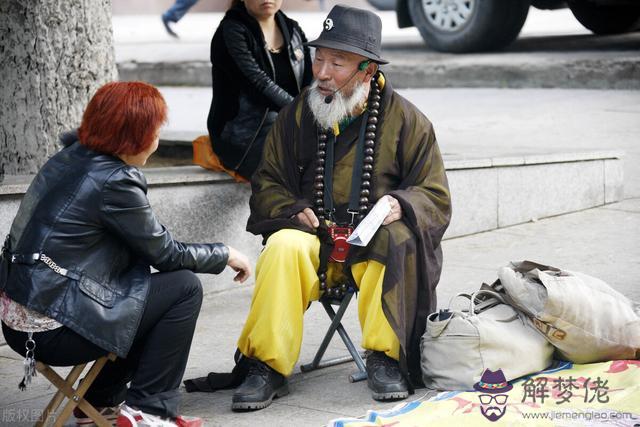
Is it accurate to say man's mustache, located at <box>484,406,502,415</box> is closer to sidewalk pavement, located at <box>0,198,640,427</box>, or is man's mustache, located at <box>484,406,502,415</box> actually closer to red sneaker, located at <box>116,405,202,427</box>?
sidewalk pavement, located at <box>0,198,640,427</box>

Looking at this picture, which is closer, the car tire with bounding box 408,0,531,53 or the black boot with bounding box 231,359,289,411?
the black boot with bounding box 231,359,289,411

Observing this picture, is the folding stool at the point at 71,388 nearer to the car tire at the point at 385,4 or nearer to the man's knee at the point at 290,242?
the man's knee at the point at 290,242

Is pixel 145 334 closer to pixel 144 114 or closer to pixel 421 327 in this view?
pixel 144 114

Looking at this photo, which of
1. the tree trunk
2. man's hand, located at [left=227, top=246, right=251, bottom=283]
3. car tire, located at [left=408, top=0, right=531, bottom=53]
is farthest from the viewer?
car tire, located at [left=408, top=0, right=531, bottom=53]

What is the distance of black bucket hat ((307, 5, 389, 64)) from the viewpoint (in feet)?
14.5

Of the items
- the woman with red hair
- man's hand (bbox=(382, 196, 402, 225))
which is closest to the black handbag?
the woman with red hair

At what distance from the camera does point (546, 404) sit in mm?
4047

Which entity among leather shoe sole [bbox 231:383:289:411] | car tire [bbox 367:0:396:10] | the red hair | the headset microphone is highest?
the red hair

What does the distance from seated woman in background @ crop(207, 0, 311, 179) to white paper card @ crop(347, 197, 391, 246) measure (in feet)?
4.22

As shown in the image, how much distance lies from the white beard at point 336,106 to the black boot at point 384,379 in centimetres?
93

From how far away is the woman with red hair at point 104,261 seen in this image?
3516mm

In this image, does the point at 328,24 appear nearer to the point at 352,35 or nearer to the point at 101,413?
the point at 352,35

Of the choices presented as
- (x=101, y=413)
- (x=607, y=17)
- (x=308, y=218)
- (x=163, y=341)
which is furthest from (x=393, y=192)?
(x=607, y=17)

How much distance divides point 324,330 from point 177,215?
Result: 1014 millimetres
